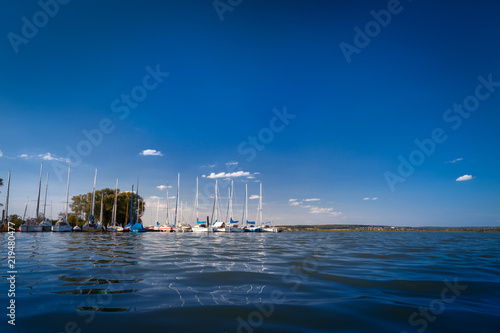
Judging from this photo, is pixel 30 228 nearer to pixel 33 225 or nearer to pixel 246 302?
pixel 33 225

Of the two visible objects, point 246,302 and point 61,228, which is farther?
point 61,228

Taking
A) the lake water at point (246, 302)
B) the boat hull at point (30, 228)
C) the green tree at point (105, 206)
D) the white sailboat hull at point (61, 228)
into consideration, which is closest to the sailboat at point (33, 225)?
the boat hull at point (30, 228)

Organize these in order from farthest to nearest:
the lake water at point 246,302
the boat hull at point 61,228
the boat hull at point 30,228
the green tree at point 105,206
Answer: the green tree at point 105,206, the boat hull at point 61,228, the boat hull at point 30,228, the lake water at point 246,302

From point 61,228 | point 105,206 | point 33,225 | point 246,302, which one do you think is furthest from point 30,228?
point 246,302

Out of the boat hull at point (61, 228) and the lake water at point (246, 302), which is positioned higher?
the lake water at point (246, 302)

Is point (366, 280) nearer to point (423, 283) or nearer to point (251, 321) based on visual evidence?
point (423, 283)

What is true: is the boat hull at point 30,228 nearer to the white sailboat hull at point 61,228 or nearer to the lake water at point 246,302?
the white sailboat hull at point 61,228

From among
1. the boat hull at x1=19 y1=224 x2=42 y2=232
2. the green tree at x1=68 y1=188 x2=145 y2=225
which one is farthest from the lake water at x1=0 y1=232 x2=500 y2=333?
the green tree at x1=68 y1=188 x2=145 y2=225

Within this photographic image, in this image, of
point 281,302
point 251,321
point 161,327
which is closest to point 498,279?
point 281,302

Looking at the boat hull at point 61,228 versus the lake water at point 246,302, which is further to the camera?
the boat hull at point 61,228

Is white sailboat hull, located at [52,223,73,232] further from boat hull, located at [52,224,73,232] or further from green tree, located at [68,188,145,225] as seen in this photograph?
green tree, located at [68,188,145,225]

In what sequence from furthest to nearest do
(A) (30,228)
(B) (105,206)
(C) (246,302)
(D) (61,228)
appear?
(B) (105,206) → (D) (61,228) → (A) (30,228) → (C) (246,302)

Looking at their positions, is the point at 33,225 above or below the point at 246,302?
below

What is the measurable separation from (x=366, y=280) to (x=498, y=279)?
471cm
